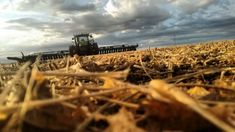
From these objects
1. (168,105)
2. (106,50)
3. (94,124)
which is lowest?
(106,50)

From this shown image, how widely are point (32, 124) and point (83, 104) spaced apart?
0.96ft

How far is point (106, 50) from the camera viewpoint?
4900cm

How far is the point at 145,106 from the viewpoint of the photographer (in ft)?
5.79

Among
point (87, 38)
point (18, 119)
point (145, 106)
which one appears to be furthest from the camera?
point (87, 38)

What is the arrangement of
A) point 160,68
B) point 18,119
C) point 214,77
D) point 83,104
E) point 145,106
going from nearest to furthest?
point 18,119, point 145,106, point 83,104, point 214,77, point 160,68

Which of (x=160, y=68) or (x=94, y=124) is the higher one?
(x=94, y=124)

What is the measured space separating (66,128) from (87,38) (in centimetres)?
3835

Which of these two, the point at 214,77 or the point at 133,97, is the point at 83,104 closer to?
the point at 133,97

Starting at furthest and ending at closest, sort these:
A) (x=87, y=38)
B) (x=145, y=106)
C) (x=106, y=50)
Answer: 1. (x=106, y=50)
2. (x=87, y=38)
3. (x=145, y=106)

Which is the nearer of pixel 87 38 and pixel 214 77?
pixel 214 77

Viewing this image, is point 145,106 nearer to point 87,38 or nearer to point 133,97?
point 133,97

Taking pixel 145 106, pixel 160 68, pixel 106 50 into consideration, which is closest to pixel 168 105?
pixel 145 106

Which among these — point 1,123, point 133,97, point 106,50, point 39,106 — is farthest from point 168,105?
point 106,50

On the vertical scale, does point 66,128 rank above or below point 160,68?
above
